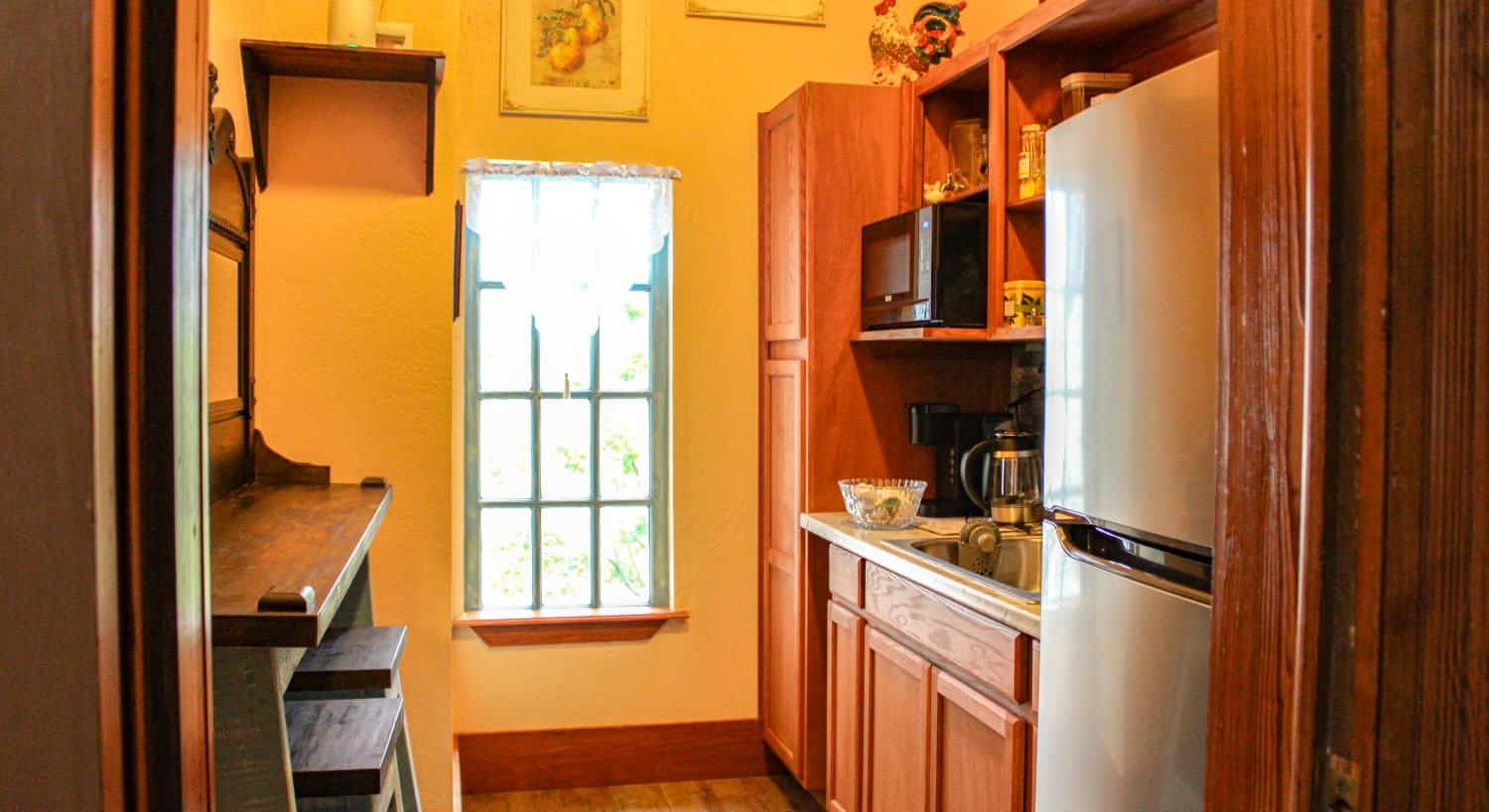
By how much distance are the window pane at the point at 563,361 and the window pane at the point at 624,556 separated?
422mm

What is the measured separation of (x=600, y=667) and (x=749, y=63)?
1.95m

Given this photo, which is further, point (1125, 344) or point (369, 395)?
point (369, 395)

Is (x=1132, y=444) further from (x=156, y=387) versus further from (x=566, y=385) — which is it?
(x=566, y=385)

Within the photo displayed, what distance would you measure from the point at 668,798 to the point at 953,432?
4.66 feet

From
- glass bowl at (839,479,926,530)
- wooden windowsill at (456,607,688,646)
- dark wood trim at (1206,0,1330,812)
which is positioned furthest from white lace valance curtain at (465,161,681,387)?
dark wood trim at (1206,0,1330,812)

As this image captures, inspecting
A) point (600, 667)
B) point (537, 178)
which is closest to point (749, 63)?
point (537, 178)

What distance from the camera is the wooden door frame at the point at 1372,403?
23.1 inches

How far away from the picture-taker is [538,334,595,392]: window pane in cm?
365

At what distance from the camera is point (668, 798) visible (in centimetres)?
354

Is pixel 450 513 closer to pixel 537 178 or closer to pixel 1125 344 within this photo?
pixel 537 178

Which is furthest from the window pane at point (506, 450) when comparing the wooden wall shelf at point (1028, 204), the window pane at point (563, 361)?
the wooden wall shelf at point (1028, 204)

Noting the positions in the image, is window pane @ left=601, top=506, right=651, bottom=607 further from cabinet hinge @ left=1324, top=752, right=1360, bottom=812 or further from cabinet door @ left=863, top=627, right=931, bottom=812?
cabinet hinge @ left=1324, top=752, right=1360, bottom=812

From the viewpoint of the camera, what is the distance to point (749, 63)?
3.65m

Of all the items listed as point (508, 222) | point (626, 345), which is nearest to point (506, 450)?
point (626, 345)
